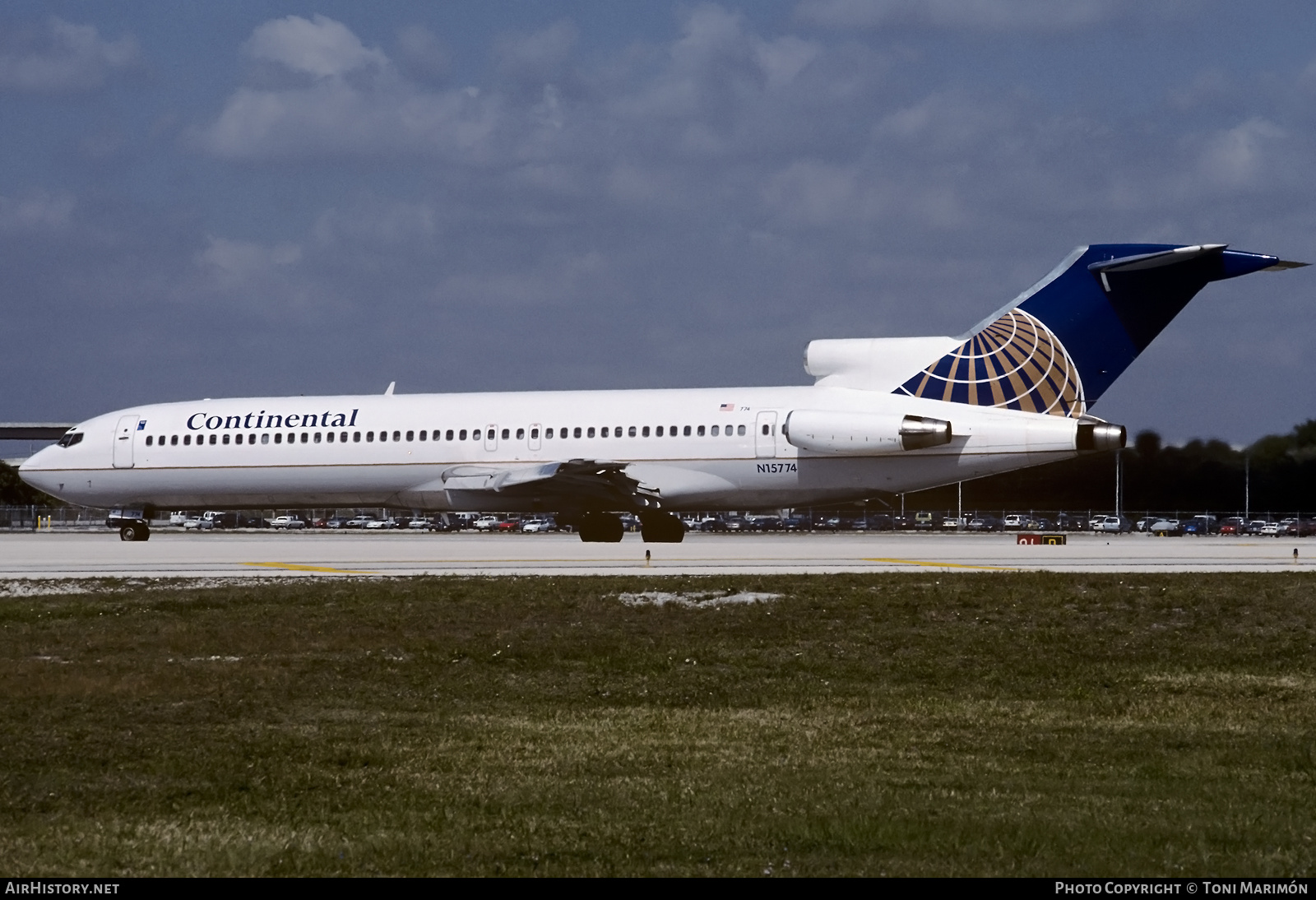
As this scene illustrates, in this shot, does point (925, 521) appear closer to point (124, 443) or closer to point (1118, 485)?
point (1118, 485)

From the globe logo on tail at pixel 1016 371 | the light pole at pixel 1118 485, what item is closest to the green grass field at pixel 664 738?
the globe logo on tail at pixel 1016 371

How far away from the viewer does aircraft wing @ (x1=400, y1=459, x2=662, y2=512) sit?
35750mm

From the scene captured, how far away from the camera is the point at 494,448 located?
37719 mm

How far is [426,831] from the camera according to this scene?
723cm

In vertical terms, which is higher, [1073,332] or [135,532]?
[1073,332]

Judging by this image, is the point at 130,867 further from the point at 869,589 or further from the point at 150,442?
the point at 150,442

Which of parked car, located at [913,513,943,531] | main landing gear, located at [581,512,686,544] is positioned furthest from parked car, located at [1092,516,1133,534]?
main landing gear, located at [581,512,686,544]

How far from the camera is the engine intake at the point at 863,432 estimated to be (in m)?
33.3

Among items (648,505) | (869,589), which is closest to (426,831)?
(869,589)

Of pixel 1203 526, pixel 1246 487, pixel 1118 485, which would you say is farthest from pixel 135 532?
pixel 1118 485

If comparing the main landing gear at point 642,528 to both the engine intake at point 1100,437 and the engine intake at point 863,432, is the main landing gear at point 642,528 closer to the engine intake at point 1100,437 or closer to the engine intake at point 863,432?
the engine intake at point 863,432

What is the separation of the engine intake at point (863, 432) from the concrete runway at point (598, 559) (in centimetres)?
253

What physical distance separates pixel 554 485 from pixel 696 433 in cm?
384

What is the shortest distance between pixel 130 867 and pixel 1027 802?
4600 millimetres
